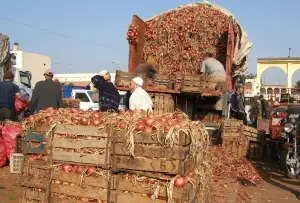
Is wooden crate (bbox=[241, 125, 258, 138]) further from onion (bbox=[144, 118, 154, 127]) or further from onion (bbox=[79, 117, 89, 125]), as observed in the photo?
onion (bbox=[79, 117, 89, 125])

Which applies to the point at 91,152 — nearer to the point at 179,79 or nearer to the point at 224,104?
the point at 179,79

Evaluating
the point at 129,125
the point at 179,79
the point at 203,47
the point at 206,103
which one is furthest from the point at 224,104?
the point at 129,125

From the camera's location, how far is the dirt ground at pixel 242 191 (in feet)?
21.3

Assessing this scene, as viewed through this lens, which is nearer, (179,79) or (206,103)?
(179,79)

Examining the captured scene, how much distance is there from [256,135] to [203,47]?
3360 millimetres

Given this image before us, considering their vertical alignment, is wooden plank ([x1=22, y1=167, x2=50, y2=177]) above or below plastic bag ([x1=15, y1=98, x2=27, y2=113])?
below

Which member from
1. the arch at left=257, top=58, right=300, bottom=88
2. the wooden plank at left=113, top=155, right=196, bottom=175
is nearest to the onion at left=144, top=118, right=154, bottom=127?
the wooden plank at left=113, top=155, right=196, bottom=175

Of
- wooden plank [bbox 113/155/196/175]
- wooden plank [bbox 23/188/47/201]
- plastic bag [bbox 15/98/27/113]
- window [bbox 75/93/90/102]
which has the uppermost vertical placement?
window [bbox 75/93/90/102]

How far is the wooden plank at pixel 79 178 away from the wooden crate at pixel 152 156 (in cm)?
24

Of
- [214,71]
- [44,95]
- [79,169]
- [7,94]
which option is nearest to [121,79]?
[44,95]

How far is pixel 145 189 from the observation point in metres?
4.02

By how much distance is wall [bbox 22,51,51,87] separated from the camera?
48.5 meters

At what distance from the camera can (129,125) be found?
13.6 ft

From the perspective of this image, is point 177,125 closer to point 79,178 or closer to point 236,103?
point 79,178
